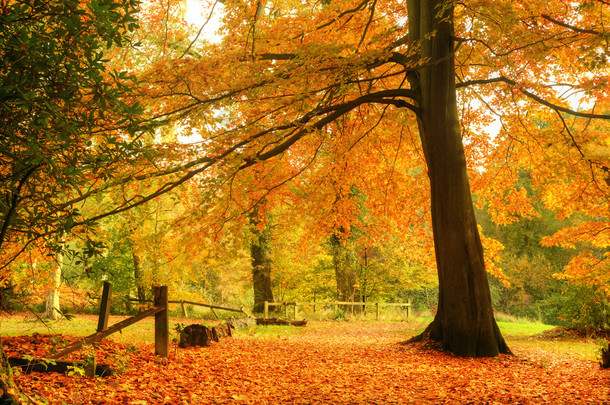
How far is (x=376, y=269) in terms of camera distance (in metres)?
22.4

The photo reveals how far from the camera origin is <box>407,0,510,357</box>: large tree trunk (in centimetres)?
802

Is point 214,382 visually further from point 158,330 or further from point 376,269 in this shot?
point 376,269

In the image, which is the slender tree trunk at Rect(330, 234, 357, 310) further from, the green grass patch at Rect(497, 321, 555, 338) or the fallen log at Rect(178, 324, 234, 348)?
the fallen log at Rect(178, 324, 234, 348)

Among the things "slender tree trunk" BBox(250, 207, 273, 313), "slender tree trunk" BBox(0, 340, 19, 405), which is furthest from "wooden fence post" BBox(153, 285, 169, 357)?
"slender tree trunk" BBox(250, 207, 273, 313)

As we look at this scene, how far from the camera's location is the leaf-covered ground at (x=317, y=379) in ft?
14.9

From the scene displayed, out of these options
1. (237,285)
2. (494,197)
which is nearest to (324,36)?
(494,197)

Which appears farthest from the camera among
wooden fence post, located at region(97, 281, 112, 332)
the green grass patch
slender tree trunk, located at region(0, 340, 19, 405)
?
the green grass patch

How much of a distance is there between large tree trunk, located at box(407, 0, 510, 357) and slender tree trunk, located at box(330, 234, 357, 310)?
10536mm

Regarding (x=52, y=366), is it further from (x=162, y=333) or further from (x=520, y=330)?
(x=520, y=330)

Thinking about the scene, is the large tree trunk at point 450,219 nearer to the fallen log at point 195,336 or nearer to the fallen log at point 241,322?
the fallen log at point 195,336

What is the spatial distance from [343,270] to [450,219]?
40.9 ft

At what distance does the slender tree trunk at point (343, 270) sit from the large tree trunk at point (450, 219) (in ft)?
34.6

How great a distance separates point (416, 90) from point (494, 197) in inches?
224

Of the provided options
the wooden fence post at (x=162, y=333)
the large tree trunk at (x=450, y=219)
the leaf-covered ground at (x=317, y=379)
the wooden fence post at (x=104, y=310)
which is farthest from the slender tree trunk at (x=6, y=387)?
the large tree trunk at (x=450, y=219)
